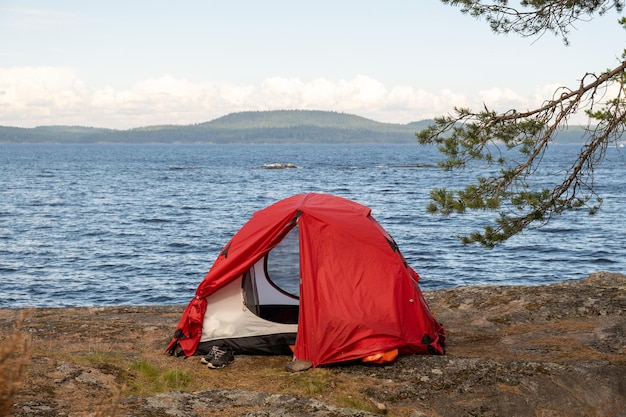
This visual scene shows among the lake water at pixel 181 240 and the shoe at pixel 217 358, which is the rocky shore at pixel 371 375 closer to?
the shoe at pixel 217 358

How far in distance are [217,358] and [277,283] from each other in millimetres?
1823

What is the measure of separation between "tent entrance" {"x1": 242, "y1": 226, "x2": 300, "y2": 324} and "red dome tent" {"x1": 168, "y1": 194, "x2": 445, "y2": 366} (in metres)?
0.02

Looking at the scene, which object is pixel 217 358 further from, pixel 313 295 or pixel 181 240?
pixel 181 240

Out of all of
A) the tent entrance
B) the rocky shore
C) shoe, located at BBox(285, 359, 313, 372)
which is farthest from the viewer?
the tent entrance

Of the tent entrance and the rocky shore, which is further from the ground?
the tent entrance

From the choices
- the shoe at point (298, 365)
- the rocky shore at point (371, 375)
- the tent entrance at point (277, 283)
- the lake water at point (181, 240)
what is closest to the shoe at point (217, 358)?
the rocky shore at point (371, 375)

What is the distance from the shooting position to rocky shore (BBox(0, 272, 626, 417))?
27.3ft

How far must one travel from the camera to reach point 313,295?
424 inches

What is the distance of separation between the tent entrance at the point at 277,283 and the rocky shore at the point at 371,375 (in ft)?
2.70

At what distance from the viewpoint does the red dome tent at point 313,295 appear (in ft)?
34.8

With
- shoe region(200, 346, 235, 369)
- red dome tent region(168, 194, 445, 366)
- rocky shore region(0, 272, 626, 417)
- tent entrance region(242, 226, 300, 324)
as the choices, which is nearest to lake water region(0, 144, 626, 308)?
rocky shore region(0, 272, 626, 417)

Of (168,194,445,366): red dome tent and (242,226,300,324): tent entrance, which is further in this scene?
(242,226,300,324): tent entrance

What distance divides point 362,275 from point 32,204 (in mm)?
46852

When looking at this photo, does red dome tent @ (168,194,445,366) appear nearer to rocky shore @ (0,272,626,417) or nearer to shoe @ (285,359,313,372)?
shoe @ (285,359,313,372)
